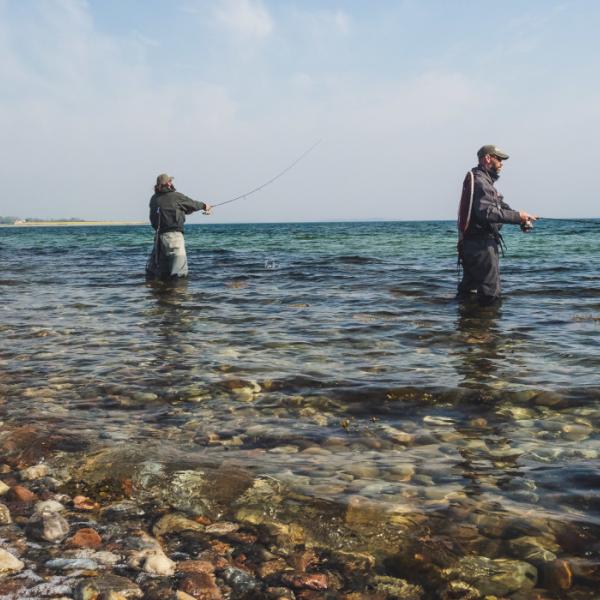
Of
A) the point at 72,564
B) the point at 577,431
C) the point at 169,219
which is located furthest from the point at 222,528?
the point at 169,219

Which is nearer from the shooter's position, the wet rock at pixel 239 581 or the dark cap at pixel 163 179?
the wet rock at pixel 239 581

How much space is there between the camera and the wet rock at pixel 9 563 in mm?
3037

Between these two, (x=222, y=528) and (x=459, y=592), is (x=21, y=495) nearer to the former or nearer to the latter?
(x=222, y=528)

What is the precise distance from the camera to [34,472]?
4457 millimetres

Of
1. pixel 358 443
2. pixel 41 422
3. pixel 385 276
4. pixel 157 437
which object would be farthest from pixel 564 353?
pixel 385 276

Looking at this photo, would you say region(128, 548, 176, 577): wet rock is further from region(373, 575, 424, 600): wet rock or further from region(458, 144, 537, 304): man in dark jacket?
region(458, 144, 537, 304): man in dark jacket

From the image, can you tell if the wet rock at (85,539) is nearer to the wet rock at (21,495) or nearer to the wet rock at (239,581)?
the wet rock at (21,495)

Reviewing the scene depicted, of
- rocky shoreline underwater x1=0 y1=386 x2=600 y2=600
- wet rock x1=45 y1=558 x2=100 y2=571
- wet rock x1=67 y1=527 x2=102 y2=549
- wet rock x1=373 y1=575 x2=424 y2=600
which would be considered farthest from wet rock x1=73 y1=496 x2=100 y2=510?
wet rock x1=373 y1=575 x2=424 y2=600

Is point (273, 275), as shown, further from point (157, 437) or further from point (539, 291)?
point (157, 437)

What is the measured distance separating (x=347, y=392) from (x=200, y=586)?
12.6 feet

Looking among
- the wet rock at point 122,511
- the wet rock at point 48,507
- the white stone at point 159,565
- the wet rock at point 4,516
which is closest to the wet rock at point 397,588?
the white stone at point 159,565

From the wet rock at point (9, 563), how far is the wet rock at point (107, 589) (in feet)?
1.35

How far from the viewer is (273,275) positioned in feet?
66.3

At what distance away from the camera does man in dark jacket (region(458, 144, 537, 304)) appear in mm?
10828
